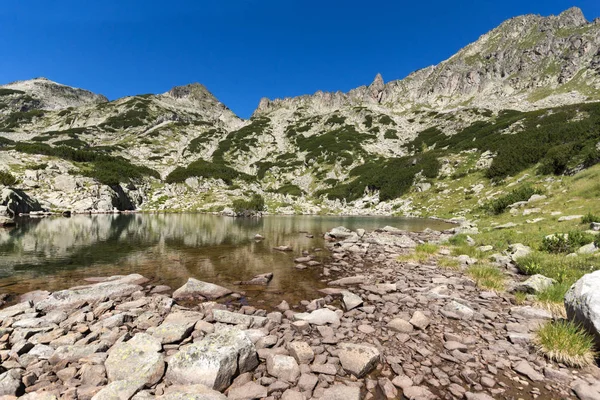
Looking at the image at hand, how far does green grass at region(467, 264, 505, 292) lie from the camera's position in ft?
34.6

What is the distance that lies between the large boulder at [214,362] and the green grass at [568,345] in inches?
251

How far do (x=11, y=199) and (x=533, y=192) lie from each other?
79.8m

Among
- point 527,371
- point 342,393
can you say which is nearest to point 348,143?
point 527,371

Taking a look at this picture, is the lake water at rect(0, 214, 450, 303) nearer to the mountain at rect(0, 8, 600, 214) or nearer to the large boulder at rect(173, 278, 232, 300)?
the large boulder at rect(173, 278, 232, 300)

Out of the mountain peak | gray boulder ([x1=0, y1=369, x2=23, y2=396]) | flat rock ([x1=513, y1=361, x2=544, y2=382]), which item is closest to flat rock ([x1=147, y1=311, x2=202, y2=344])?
gray boulder ([x1=0, y1=369, x2=23, y2=396])

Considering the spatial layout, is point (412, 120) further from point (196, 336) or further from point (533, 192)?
point (196, 336)

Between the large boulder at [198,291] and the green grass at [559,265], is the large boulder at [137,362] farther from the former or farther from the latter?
the green grass at [559,265]

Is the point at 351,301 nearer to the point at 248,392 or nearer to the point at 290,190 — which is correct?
the point at 248,392

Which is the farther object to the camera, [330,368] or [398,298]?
[398,298]

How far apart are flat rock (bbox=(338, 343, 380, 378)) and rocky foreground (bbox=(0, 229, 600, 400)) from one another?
26 mm

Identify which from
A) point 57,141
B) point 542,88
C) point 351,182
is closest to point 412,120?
point 542,88

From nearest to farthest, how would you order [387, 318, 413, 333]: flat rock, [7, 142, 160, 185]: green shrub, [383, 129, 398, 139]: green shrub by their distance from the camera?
[387, 318, 413, 333]: flat rock → [7, 142, 160, 185]: green shrub → [383, 129, 398, 139]: green shrub

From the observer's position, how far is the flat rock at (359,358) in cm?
581

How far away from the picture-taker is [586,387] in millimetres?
4883
